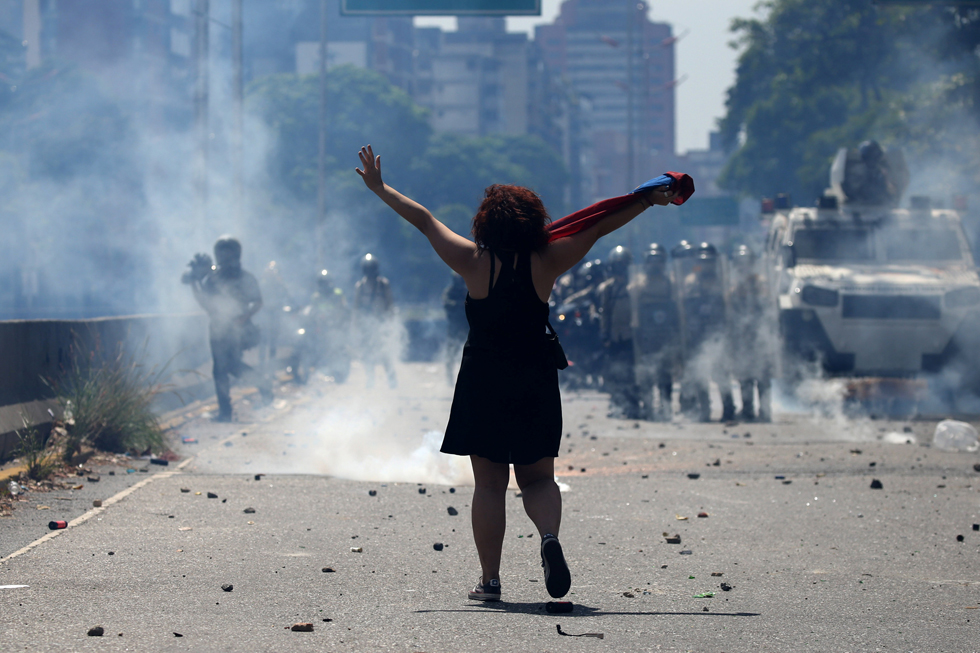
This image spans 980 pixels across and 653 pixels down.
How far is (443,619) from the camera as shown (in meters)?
4.44

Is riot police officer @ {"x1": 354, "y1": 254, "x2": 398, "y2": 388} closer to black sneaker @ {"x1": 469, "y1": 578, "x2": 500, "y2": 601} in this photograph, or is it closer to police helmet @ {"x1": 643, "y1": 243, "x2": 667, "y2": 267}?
police helmet @ {"x1": 643, "y1": 243, "x2": 667, "y2": 267}

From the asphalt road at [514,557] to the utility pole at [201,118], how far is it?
891 cm

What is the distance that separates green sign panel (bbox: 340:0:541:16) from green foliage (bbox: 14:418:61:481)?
948 cm

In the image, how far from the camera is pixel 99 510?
23.0 feet

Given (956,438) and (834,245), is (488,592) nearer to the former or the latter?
(956,438)

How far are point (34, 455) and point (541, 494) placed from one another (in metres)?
4.47

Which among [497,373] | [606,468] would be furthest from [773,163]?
[497,373]

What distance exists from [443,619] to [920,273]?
12.1 metres

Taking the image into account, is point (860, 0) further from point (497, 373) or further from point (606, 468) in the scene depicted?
point (497, 373)

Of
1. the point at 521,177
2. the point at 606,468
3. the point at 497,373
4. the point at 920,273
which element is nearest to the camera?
the point at 497,373

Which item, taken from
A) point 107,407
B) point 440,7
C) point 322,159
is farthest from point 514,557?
point 322,159

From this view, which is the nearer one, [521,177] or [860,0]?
[860,0]

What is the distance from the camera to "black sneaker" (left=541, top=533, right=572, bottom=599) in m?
4.41

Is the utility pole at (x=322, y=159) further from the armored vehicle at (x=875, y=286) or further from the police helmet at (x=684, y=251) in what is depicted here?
the police helmet at (x=684, y=251)
